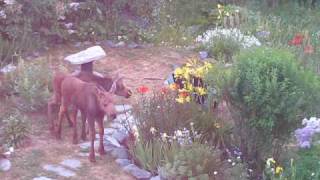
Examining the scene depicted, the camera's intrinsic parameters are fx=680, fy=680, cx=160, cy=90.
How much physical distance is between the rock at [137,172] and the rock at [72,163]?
41 centimetres

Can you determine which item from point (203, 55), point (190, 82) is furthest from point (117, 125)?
point (203, 55)

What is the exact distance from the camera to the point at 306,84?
536 centimetres

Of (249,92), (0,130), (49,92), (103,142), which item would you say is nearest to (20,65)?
(49,92)

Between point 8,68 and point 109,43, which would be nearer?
point 8,68

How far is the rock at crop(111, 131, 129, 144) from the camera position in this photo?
6359 millimetres

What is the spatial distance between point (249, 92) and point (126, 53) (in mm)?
4110

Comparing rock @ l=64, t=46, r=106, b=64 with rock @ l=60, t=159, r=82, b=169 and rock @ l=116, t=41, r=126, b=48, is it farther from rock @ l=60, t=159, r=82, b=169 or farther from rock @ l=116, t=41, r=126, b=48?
rock @ l=116, t=41, r=126, b=48

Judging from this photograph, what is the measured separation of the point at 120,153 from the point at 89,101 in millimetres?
596

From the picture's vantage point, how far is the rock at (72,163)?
19.2ft

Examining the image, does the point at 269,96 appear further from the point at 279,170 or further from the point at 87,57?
the point at 87,57

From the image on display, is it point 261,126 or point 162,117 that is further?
point 162,117

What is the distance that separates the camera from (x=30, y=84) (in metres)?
6.97

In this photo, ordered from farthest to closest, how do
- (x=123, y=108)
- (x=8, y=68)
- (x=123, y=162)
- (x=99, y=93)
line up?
(x=8, y=68) < (x=123, y=108) < (x=123, y=162) < (x=99, y=93)

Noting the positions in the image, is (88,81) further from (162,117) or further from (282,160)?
(282,160)
